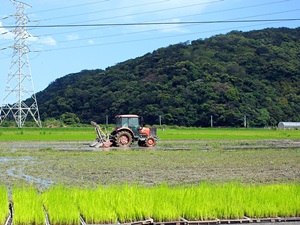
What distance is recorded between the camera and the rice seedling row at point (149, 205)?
8.00 metres

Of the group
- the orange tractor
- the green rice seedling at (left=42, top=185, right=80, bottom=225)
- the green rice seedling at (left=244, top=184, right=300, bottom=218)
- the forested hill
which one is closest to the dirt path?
the green rice seedling at (left=42, top=185, right=80, bottom=225)

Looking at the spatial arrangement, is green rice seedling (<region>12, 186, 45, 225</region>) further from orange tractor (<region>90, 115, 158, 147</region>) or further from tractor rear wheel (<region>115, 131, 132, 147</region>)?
tractor rear wheel (<region>115, 131, 132, 147</region>)

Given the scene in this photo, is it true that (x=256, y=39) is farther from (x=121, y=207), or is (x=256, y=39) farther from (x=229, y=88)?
(x=121, y=207)

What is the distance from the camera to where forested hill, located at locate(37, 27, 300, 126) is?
8256 centimetres

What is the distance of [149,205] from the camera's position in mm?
8375

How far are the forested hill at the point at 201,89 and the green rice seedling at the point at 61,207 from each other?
2871 inches

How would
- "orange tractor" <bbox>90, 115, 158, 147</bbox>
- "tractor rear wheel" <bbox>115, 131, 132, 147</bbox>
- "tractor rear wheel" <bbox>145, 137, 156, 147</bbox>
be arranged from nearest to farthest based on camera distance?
1. "orange tractor" <bbox>90, 115, 158, 147</bbox>
2. "tractor rear wheel" <bbox>115, 131, 132, 147</bbox>
3. "tractor rear wheel" <bbox>145, 137, 156, 147</bbox>

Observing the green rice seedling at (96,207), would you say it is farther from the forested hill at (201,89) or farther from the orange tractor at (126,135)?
the forested hill at (201,89)

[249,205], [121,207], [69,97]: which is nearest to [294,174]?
[249,205]

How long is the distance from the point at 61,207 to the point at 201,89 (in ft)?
253

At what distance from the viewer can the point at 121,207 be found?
8258mm

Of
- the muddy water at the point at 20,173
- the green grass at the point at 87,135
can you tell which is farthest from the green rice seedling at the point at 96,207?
the green grass at the point at 87,135

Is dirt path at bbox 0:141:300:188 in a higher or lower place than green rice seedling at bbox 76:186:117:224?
lower

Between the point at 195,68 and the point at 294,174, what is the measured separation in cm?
7603
